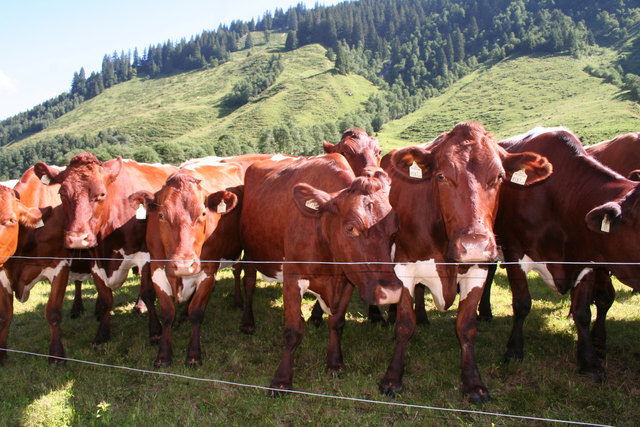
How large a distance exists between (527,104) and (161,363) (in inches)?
4186

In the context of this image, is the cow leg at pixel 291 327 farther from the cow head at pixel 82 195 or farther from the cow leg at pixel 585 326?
the cow leg at pixel 585 326

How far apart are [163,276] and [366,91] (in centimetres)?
15233

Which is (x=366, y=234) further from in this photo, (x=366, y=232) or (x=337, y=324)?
(x=337, y=324)

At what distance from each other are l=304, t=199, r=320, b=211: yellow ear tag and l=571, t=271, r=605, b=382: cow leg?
10.1ft

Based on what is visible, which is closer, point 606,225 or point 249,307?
point 606,225

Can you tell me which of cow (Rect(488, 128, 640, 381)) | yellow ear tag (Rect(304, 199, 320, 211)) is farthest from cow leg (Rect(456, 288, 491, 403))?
yellow ear tag (Rect(304, 199, 320, 211))

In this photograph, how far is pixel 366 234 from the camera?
14.7 feet

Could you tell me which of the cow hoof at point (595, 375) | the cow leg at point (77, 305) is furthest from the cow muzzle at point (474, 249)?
the cow leg at point (77, 305)

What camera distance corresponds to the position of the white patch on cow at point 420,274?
506cm

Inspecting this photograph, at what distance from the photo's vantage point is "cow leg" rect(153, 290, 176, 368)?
5754mm

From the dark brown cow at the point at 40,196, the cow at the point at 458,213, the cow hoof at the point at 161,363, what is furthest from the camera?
the dark brown cow at the point at 40,196

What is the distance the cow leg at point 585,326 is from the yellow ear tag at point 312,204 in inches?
121

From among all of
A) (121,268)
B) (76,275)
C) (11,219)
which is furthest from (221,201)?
(76,275)

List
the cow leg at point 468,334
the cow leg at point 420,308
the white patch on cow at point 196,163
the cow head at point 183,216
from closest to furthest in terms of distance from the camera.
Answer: the cow leg at point 468,334 < the cow head at point 183,216 < the cow leg at point 420,308 < the white patch on cow at point 196,163
